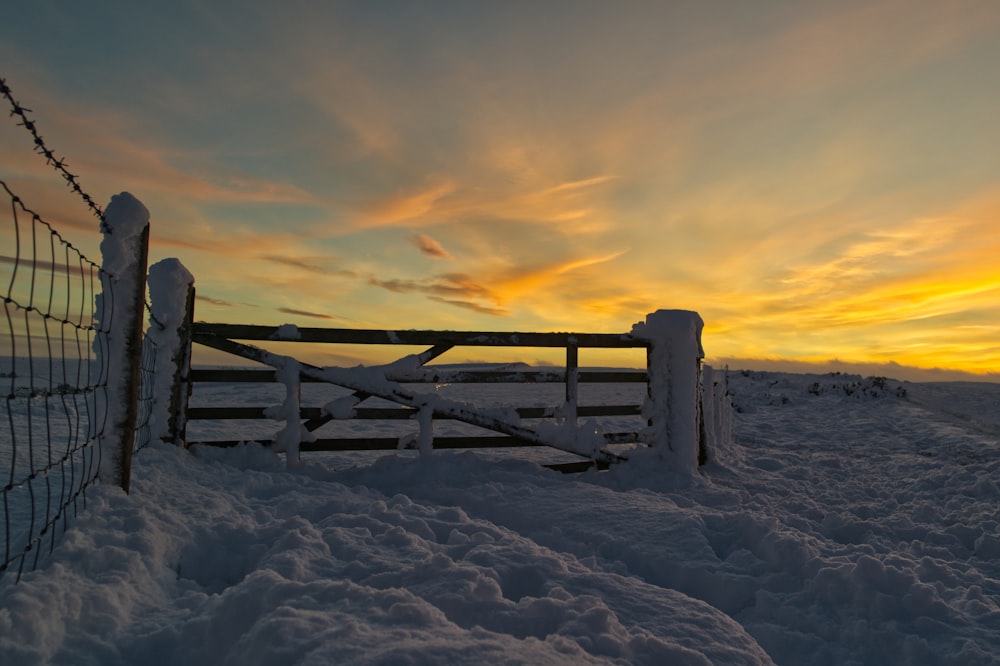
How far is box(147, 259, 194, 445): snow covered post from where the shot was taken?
566 centimetres

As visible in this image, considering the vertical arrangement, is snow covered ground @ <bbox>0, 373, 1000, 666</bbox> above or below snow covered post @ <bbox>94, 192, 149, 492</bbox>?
below

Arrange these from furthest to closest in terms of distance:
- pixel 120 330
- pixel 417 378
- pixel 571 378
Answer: pixel 571 378 < pixel 417 378 < pixel 120 330

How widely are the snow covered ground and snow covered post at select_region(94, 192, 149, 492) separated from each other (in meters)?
0.34

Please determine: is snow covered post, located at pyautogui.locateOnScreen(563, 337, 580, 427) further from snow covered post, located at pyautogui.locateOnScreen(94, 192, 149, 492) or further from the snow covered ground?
snow covered post, located at pyautogui.locateOnScreen(94, 192, 149, 492)

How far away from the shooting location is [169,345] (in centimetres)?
573

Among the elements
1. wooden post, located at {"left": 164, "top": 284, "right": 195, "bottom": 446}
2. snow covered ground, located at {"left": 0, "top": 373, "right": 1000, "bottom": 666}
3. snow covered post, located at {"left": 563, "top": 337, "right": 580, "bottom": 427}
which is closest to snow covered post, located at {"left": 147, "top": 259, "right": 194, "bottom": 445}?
wooden post, located at {"left": 164, "top": 284, "right": 195, "bottom": 446}

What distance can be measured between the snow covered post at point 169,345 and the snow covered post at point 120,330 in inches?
59.8

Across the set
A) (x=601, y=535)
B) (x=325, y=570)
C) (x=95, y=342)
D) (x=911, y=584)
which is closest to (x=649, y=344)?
(x=601, y=535)

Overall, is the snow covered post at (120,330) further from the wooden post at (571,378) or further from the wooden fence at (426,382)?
the wooden post at (571,378)

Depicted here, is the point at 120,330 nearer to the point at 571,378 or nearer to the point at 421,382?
the point at 421,382

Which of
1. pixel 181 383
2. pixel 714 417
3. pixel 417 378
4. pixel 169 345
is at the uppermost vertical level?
pixel 169 345

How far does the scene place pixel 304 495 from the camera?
454cm

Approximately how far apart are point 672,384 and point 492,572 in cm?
474

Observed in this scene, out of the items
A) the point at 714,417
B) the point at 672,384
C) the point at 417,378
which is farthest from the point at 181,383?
the point at 714,417
